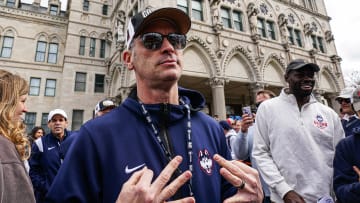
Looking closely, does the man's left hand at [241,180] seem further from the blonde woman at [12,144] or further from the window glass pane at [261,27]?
the window glass pane at [261,27]

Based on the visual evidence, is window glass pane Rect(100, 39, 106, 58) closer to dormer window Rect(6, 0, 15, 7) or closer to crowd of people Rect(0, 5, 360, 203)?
dormer window Rect(6, 0, 15, 7)

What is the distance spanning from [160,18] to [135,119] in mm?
791

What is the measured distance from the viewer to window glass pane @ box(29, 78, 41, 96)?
64.8ft

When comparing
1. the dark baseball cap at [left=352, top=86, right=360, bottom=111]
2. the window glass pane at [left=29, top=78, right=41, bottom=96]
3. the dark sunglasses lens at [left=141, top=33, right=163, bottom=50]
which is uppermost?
the window glass pane at [left=29, top=78, right=41, bottom=96]

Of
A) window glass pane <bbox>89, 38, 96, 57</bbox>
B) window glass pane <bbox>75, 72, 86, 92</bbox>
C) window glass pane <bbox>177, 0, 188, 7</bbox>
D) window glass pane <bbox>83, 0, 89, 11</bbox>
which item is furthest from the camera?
window glass pane <bbox>83, 0, 89, 11</bbox>

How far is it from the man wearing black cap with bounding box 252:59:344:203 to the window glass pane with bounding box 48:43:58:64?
23987 mm

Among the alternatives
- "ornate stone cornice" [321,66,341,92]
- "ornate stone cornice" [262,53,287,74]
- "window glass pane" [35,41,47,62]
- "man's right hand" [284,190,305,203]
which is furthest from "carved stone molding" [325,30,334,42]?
"window glass pane" [35,41,47,62]

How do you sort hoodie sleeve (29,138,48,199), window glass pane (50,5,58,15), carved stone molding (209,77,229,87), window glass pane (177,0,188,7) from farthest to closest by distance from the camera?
window glass pane (50,5,58,15)
window glass pane (177,0,188,7)
carved stone molding (209,77,229,87)
hoodie sleeve (29,138,48,199)

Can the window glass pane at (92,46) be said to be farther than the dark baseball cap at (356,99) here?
Yes

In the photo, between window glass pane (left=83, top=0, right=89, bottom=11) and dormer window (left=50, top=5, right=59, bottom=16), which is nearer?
window glass pane (left=83, top=0, right=89, bottom=11)

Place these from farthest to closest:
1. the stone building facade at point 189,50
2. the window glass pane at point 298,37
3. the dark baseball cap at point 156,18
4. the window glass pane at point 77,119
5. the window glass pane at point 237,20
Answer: the window glass pane at point 298,37 < the window glass pane at point 77,119 < the window glass pane at point 237,20 < the stone building facade at point 189,50 < the dark baseball cap at point 156,18

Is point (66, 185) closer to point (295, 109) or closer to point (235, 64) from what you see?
point (295, 109)

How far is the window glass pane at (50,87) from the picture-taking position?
20336 millimetres

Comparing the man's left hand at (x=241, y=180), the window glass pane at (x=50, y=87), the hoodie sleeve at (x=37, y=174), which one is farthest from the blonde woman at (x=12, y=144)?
the window glass pane at (x=50, y=87)
